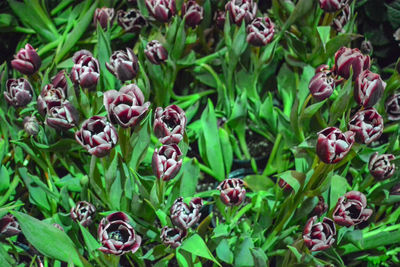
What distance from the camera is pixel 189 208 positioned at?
581 millimetres

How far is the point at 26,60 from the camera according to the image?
687 millimetres

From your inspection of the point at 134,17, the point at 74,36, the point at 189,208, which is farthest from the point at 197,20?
the point at 189,208

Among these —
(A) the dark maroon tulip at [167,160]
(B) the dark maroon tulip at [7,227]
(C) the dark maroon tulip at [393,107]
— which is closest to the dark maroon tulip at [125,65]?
(A) the dark maroon tulip at [167,160]

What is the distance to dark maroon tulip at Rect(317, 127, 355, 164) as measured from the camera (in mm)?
536

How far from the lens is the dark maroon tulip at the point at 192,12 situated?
0.78 metres

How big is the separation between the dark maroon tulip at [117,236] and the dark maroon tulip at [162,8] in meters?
0.30

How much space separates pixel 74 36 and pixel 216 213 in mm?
363

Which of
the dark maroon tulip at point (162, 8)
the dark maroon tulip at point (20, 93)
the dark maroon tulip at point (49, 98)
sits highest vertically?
the dark maroon tulip at point (162, 8)

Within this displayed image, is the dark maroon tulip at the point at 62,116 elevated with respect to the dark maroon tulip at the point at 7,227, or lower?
elevated

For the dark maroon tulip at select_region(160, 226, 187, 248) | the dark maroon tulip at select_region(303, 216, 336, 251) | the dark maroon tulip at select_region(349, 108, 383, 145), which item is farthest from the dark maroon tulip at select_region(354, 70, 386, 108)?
the dark maroon tulip at select_region(160, 226, 187, 248)

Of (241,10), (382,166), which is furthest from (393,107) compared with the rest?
(241,10)

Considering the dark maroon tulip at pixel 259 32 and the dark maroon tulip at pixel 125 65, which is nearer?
the dark maroon tulip at pixel 125 65

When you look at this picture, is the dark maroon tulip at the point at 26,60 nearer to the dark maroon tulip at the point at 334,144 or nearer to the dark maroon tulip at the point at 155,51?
the dark maroon tulip at the point at 155,51

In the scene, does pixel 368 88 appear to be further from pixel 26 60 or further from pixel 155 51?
pixel 26 60
